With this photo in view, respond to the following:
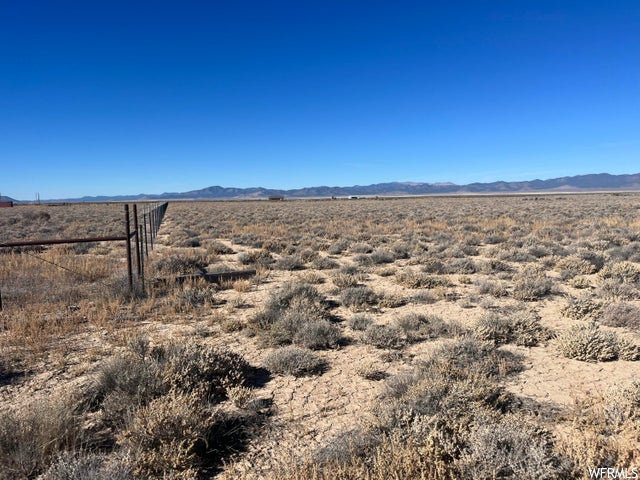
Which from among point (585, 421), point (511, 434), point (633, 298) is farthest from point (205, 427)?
point (633, 298)

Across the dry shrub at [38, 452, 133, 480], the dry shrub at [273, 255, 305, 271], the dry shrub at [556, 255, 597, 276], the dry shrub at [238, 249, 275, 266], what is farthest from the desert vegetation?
the dry shrub at [238, 249, 275, 266]

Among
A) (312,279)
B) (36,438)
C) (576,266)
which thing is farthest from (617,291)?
(36,438)

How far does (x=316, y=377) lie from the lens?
4.82 m

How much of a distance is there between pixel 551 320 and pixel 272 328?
203 inches

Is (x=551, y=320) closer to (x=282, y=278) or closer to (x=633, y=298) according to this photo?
(x=633, y=298)

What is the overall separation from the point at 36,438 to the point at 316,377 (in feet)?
9.60

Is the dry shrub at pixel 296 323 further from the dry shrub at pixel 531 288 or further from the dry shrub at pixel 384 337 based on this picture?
the dry shrub at pixel 531 288

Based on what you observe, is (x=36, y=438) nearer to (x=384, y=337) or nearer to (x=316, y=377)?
(x=316, y=377)

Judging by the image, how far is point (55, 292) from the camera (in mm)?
7957

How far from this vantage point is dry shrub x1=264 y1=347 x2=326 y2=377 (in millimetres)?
4906

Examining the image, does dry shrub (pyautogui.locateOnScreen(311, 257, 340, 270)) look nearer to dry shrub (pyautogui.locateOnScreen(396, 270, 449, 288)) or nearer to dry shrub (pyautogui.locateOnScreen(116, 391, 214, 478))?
dry shrub (pyautogui.locateOnScreen(396, 270, 449, 288))

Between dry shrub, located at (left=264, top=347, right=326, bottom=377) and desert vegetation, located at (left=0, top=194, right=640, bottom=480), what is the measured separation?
0.02m

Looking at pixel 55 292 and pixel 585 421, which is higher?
pixel 55 292

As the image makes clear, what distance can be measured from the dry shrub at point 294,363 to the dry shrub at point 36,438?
2270 mm
